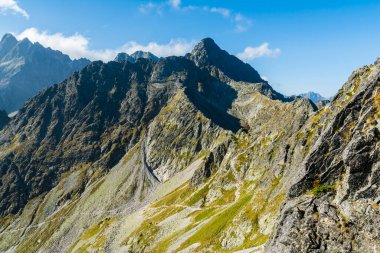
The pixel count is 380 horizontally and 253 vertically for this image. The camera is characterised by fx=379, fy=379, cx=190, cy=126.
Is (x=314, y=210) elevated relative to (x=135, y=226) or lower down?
elevated

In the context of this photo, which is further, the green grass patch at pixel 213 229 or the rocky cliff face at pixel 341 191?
the green grass patch at pixel 213 229

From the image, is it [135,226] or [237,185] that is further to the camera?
[135,226]

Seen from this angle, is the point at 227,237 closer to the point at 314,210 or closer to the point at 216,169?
the point at 314,210

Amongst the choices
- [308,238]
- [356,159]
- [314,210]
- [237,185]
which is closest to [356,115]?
[356,159]

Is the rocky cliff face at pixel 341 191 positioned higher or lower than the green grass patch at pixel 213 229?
higher

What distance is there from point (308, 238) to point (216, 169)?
447ft

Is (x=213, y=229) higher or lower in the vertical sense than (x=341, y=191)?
lower

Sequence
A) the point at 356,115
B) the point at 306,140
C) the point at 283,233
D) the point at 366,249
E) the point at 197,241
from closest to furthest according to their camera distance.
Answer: the point at 366,249 < the point at 283,233 < the point at 356,115 < the point at 306,140 < the point at 197,241

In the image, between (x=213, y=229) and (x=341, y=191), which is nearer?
(x=341, y=191)

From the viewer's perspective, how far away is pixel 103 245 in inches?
6166

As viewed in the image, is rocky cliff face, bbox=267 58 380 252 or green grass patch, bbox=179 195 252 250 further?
green grass patch, bbox=179 195 252 250

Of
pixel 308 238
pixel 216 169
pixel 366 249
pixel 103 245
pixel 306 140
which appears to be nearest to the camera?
pixel 366 249

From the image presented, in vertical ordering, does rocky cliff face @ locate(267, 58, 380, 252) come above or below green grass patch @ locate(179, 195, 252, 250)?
above

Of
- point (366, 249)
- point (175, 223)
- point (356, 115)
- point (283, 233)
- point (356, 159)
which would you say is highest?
point (356, 115)
